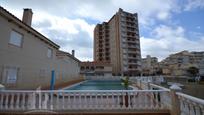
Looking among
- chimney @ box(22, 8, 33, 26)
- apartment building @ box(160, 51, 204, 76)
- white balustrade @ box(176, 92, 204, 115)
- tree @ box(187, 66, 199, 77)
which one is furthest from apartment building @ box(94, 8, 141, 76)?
white balustrade @ box(176, 92, 204, 115)

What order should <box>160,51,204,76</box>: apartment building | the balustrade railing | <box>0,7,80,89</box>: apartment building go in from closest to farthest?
the balustrade railing
<box>0,7,80,89</box>: apartment building
<box>160,51,204,76</box>: apartment building

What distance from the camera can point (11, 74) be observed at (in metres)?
9.84

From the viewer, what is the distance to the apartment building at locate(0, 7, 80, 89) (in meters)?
9.03

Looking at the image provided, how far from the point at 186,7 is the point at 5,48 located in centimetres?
1426

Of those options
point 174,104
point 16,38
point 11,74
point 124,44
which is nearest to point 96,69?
point 124,44

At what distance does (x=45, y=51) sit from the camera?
15375mm

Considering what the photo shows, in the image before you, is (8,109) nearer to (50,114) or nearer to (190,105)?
(50,114)

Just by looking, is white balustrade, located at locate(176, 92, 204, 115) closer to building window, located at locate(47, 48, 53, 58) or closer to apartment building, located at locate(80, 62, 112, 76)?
building window, located at locate(47, 48, 53, 58)

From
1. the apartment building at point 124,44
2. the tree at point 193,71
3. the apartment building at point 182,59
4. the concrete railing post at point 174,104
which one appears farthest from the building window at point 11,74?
the apartment building at point 182,59

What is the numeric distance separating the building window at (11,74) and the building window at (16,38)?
1.79 metres

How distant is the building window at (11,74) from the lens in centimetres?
949

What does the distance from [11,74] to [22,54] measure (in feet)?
6.11

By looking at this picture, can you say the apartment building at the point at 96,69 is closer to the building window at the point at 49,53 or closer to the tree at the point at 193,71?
the building window at the point at 49,53

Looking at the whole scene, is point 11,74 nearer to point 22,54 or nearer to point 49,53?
point 22,54
